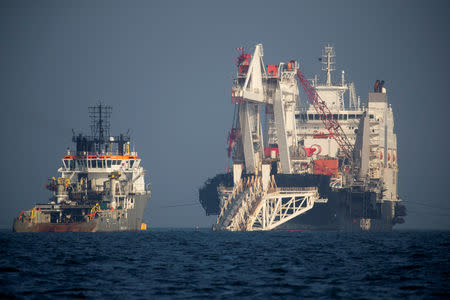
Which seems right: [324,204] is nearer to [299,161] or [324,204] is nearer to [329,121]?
[299,161]

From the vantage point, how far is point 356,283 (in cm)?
3538

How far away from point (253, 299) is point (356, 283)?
7036mm

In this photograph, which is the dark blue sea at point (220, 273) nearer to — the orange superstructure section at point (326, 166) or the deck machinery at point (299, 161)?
the deck machinery at point (299, 161)

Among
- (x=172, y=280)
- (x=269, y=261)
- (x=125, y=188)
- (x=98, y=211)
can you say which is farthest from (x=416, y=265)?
(x=125, y=188)

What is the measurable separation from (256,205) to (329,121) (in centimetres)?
3133

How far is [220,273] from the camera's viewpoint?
39250 millimetres

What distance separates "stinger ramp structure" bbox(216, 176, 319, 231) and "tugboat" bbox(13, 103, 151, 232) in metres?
12.3

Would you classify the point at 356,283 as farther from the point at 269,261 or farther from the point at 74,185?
the point at 74,185

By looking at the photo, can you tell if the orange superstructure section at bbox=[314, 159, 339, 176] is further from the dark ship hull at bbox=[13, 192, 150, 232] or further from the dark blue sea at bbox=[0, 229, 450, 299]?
the dark blue sea at bbox=[0, 229, 450, 299]

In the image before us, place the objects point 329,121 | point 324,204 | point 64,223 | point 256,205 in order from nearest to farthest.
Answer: point 64,223
point 256,205
point 324,204
point 329,121

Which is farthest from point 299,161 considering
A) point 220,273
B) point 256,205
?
point 220,273

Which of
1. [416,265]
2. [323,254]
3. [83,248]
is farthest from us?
[83,248]

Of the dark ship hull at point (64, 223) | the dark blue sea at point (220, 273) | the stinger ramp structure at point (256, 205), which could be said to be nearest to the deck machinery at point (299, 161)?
the stinger ramp structure at point (256, 205)

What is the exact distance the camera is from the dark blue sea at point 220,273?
105 feet
